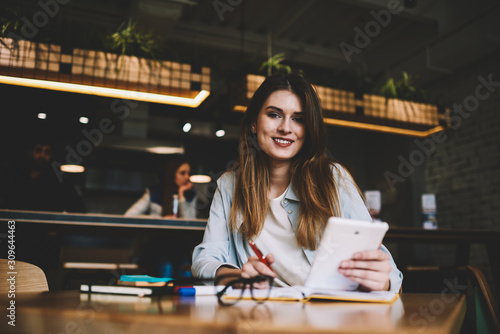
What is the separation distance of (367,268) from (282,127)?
0.72 m

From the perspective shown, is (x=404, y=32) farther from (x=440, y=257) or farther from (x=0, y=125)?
(x=0, y=125)

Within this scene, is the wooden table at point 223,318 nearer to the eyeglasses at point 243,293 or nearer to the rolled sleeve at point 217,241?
the eyeglasses at point 243,293

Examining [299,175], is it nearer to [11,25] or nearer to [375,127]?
[11,25]

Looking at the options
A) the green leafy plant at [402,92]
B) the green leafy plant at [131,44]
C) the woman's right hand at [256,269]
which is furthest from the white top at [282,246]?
→ the green leafy plant at [402,92]

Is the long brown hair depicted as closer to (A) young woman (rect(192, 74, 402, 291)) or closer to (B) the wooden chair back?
(A) young woman (rect(192, 74, 402, 291))

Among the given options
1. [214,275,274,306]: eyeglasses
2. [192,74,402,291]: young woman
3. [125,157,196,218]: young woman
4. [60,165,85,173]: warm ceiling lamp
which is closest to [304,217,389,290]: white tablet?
[214,275,274,306]: eyeglasses

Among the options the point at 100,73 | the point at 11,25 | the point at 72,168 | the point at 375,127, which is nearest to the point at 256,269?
the point at 100,73

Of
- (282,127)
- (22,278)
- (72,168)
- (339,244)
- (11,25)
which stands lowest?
(22,278)

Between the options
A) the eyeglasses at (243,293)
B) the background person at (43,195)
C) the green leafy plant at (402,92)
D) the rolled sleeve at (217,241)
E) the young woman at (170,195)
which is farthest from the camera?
the green leafy plant at (402,92)

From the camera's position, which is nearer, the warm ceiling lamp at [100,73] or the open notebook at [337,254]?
the open notebook at [337,254]

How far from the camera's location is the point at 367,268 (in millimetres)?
887

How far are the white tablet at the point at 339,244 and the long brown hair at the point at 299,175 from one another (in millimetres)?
393

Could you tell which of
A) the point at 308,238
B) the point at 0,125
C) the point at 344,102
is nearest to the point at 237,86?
the point at 344,102

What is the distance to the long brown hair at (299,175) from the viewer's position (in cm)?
134
